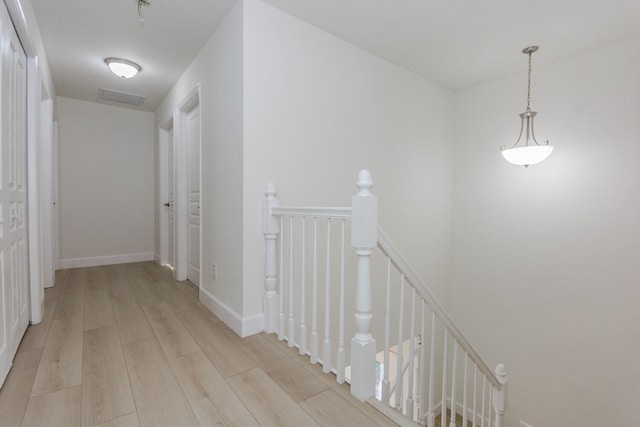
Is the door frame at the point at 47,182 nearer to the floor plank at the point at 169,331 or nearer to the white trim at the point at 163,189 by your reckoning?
the white trim at the point at 163,189

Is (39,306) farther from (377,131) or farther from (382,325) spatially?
(377,131)

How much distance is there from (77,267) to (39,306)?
7.55ft

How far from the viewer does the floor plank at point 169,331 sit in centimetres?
184

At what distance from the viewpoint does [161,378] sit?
5.05 feet

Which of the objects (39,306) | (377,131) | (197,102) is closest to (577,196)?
(377,131)

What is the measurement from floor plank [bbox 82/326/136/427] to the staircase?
2.87ft

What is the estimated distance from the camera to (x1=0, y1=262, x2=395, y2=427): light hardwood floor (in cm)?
127

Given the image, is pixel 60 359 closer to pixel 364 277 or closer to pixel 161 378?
pixel 161 378

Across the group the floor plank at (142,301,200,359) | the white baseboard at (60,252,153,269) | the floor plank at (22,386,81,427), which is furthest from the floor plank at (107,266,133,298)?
the floor plank at (22,386,81,427)

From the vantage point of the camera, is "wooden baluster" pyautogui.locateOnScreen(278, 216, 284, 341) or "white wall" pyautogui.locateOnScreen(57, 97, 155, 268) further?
"white wall" pyautogui.locateOnScreen(57, 97, 155, 268)

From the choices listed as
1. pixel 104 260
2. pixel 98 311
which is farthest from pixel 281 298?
pixel 104 260

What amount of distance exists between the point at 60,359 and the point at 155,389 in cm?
72

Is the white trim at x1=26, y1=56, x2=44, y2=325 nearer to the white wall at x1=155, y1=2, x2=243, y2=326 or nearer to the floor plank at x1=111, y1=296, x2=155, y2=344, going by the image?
the floor plank at x1=111, y1=296, x2=155, y2=344

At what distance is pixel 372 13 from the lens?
7.34 ft
